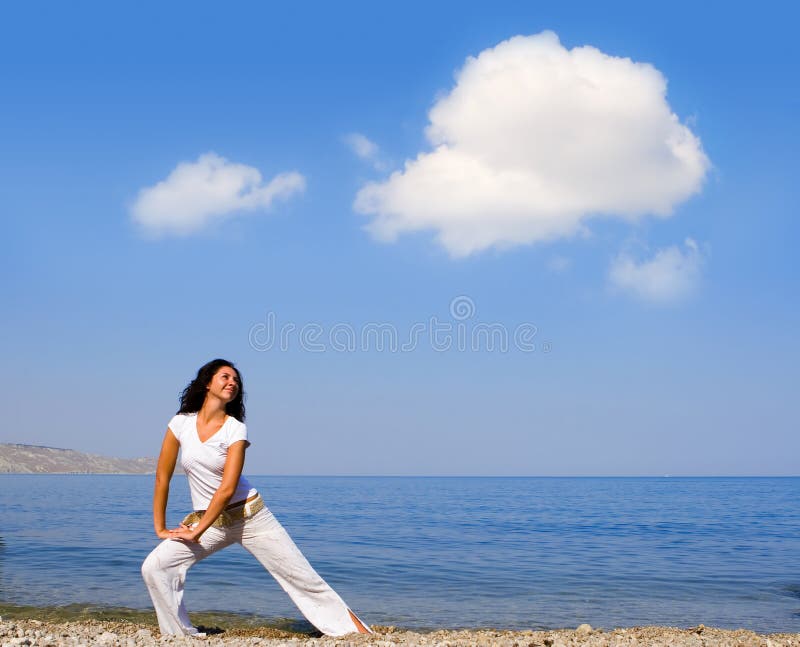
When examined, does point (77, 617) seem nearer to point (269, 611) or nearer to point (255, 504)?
point (269, 611)

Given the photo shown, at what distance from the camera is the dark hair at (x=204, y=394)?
637 cm

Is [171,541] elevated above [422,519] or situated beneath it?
elevated above

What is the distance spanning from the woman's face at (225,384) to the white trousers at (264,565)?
1.04 meters

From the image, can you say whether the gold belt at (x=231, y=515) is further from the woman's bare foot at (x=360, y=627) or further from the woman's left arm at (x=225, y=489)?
the woman's bare foot at (x=360, y=627)

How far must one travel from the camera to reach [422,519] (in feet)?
94.4

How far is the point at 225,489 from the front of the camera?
19.6 ft

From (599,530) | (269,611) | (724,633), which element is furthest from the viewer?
(599,530)

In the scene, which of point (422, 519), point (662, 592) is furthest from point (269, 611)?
point (422, 519)

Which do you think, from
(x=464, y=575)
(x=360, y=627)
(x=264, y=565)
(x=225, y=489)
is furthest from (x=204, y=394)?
(x=464, y=575)

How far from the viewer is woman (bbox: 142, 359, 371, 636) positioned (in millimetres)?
6055

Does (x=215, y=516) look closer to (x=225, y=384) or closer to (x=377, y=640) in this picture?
(x=225, y=384)

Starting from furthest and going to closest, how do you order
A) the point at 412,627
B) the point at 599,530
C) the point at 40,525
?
the point at 599,530 → the point at 40,525 → the point at 412,627

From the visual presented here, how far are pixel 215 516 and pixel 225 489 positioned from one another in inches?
9.7

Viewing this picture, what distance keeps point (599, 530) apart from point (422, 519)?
23.5 ft
